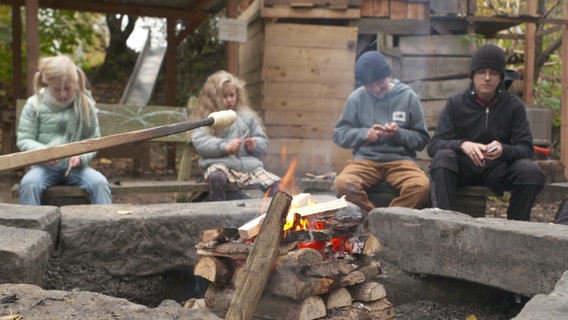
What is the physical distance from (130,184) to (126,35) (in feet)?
34.1

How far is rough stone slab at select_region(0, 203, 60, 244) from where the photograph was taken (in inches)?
128

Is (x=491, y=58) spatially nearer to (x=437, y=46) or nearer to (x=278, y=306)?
(x=278, y=306)

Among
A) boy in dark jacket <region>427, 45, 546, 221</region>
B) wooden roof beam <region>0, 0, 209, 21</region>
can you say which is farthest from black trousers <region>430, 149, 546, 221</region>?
wooden roof beam <region>0, 0, 209, 21</region>

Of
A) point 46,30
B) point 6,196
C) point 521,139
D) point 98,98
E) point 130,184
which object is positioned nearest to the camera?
point 521,139

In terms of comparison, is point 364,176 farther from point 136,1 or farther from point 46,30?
point 46,30

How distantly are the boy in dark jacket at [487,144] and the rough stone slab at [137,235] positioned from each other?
1.44 metres

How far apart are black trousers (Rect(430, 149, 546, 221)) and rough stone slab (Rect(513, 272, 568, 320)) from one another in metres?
2.19

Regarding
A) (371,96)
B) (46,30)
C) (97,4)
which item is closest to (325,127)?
(371,96)

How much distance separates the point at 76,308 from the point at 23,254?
0.59 m

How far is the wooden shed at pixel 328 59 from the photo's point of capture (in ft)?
26.2

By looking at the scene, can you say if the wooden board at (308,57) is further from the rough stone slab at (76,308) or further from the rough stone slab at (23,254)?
the rough stone slab at (76,308)

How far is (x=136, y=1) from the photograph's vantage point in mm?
9000

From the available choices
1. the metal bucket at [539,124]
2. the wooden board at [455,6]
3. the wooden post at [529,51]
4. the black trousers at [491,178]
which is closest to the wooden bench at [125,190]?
the black trousers at [491,178]

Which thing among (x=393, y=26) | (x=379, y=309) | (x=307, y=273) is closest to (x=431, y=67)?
(x=393, y=26)
